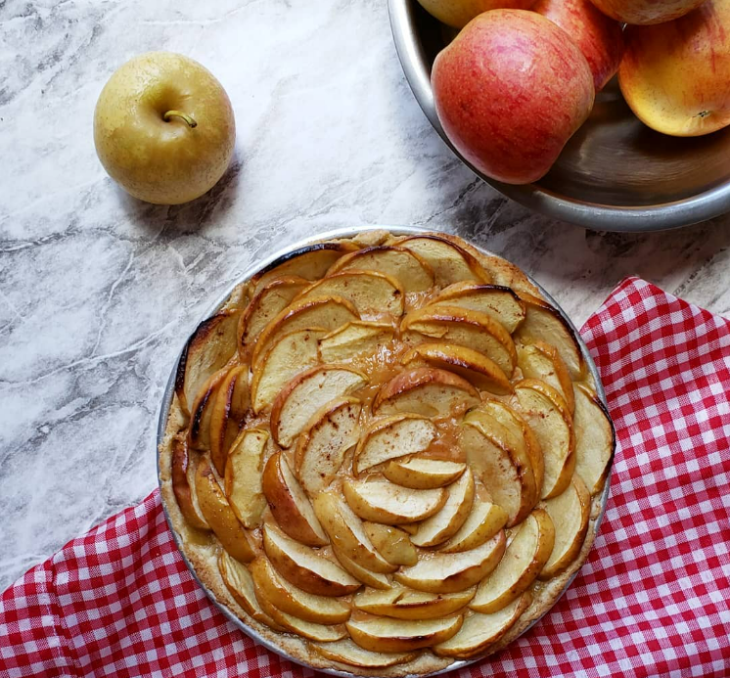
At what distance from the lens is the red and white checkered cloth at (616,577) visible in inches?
74.3

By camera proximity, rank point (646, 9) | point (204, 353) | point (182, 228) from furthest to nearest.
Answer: point (182, 228) → point (204, 353) → point (646, 9)

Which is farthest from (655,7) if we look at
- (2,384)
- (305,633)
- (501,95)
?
(2,384)

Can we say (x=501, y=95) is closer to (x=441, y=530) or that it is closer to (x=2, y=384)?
(x=441, y=530)

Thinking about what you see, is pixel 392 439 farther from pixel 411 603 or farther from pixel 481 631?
pixel 481 631

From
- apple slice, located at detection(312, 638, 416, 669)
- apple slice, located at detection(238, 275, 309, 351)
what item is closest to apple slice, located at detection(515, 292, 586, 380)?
apple slice, located at detection(238, 275, 309, 351)

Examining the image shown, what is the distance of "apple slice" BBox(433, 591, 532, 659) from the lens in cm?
170

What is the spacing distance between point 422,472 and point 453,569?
206mm

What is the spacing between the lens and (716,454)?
193cm

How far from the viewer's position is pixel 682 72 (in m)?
1.69

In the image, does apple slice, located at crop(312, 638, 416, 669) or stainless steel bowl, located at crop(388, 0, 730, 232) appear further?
stainless steel bowl, located at crop(388, 0, 730, 232)

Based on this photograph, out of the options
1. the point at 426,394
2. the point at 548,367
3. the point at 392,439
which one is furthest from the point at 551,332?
the point at 392,439

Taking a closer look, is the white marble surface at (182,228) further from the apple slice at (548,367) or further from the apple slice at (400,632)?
the apple slice at (400,632)

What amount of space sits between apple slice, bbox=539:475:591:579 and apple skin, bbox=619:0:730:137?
0.78m

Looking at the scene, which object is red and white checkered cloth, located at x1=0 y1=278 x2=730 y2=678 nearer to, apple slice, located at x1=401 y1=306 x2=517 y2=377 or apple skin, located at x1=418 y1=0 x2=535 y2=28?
apple slice, located at x1=401 y1=306 x2=517 y2=377
